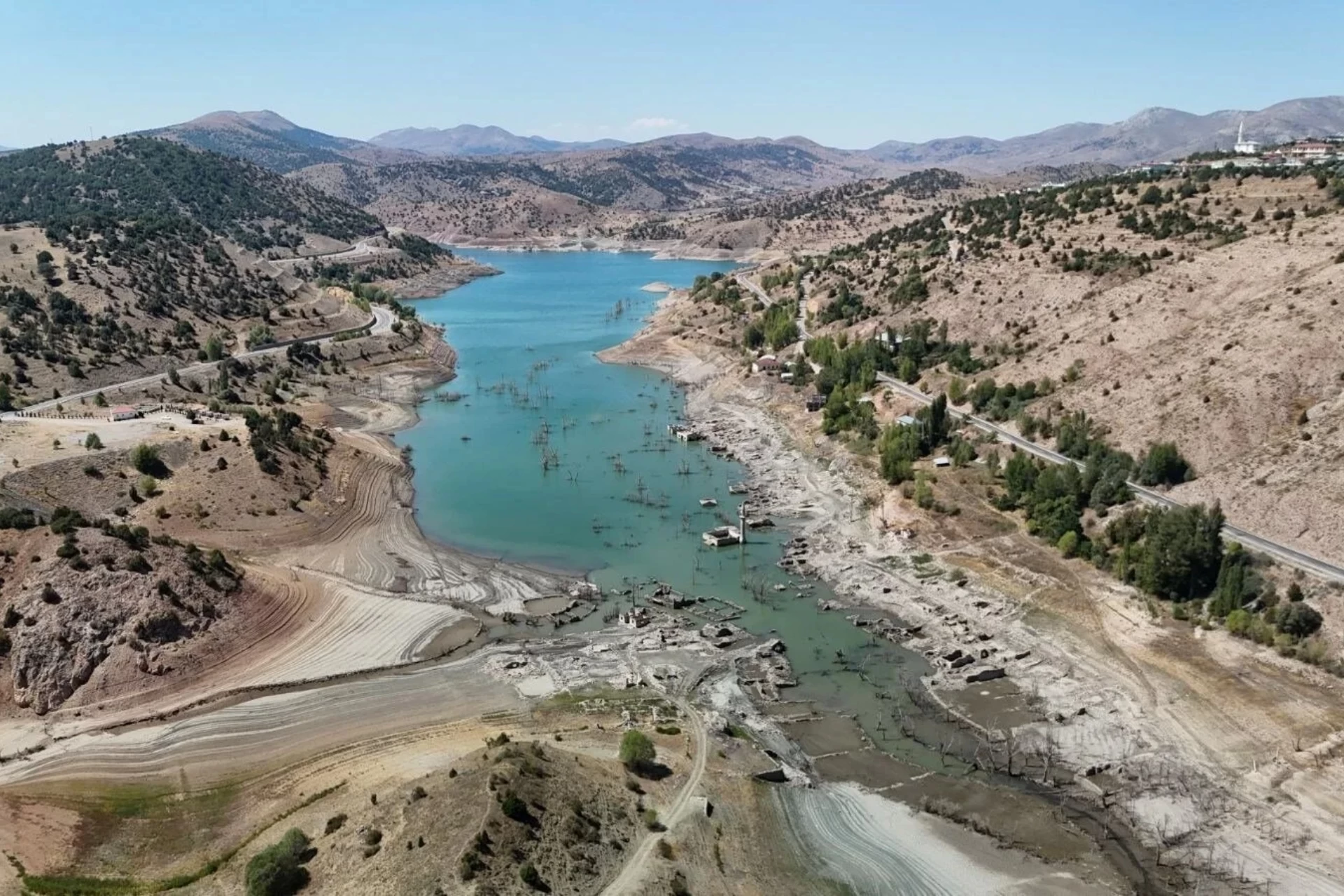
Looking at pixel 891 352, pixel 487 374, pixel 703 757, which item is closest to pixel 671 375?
pixel 487 374

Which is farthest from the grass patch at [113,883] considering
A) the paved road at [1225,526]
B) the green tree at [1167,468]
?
the green tree at [1167,468]

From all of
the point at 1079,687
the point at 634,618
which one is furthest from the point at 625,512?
the point at 1079,687

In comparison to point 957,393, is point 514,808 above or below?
below

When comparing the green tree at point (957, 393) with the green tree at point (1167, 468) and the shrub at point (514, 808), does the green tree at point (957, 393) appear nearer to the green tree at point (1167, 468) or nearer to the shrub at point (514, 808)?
the green tree at point (1167, 468)

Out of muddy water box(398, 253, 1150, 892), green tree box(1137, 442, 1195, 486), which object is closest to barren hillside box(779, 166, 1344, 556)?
green tree box(1137, 442, 1195, 486)

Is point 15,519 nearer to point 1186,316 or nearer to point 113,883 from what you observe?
point 113,883

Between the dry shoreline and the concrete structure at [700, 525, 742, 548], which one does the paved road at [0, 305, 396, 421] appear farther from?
the dry shoreline
